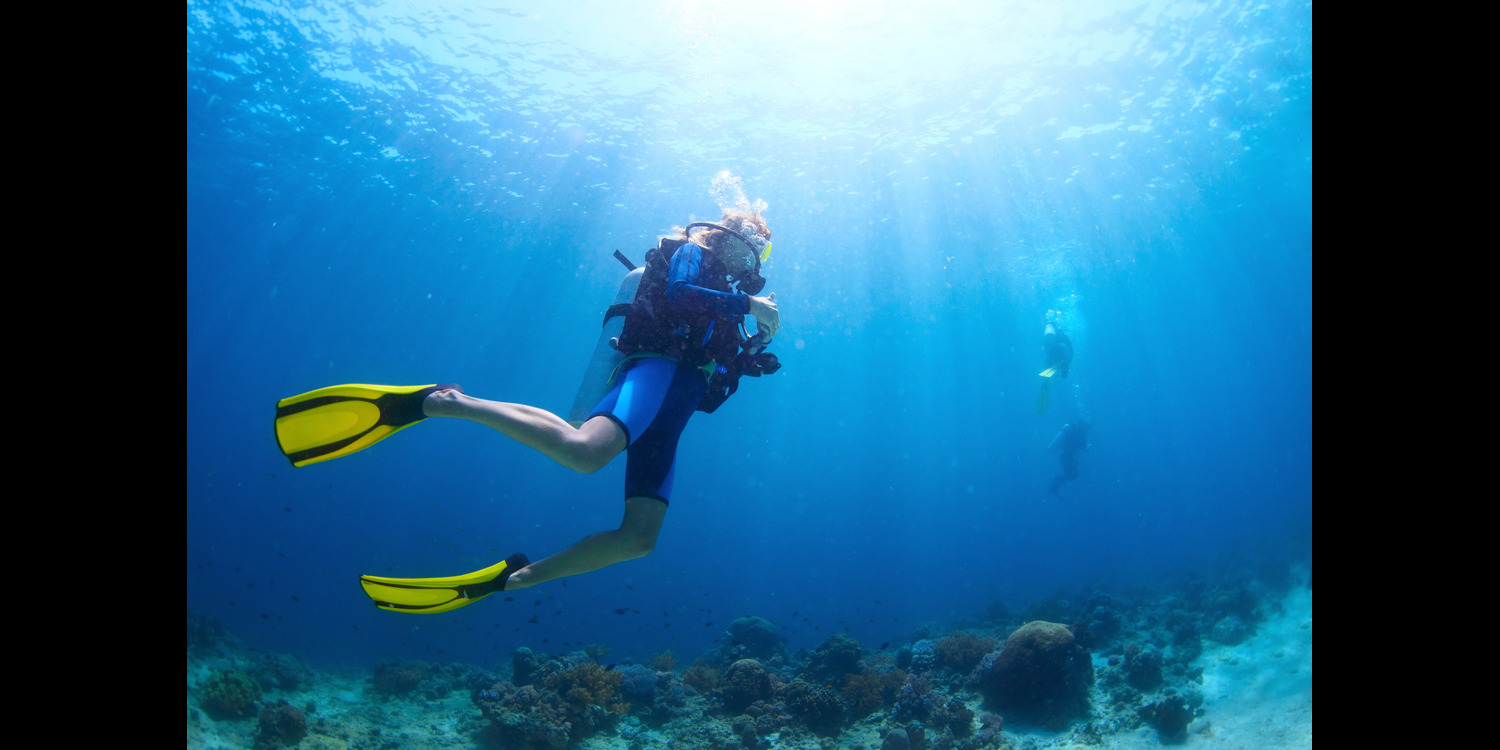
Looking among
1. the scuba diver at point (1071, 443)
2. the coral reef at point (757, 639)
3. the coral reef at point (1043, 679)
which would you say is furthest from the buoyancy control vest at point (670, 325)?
the scuba diver at point (1071, 443)

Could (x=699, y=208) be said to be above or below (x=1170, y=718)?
above

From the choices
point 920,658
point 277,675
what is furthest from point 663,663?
point 277,675

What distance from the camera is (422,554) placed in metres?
56.9

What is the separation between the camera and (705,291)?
3.83 metres

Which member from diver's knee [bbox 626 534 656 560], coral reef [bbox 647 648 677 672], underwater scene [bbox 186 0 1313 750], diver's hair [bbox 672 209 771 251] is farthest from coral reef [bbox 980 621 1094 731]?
diver's hair [bbox 672 209 771 251]

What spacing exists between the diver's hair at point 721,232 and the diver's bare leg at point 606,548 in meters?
1.87

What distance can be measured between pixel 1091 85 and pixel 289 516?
9095 cm

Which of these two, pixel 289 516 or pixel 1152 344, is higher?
pixel 1152 344

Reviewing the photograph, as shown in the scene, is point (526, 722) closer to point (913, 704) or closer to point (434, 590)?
point (434, 590)

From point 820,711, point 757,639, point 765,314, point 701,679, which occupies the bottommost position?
point 820,711

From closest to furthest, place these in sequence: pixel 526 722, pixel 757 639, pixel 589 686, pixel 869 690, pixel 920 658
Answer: pixel 526 722
pixel 869 690
pixel 589 686
pixel 920 658
pixel 757 639

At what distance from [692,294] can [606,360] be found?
3.41 feet
